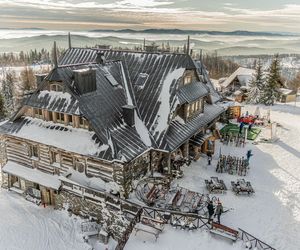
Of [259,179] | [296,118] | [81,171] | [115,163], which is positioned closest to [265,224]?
[259,179]

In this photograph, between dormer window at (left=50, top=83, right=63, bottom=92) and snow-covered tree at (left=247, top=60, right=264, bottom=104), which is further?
snow-covered tree at (left=247, top=60, right=264, bottom=104)

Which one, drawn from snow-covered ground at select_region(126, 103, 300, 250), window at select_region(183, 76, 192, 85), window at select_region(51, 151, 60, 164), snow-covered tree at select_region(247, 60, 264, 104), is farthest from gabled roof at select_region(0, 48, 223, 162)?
snow-covered tree at select_region(247, 60, 264, 104)

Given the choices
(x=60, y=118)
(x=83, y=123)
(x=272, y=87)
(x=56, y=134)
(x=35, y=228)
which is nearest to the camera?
(x=35, y=228)

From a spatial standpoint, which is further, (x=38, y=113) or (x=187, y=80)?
(x=187, y=80)

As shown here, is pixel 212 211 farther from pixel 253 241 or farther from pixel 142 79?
pixel 142 79

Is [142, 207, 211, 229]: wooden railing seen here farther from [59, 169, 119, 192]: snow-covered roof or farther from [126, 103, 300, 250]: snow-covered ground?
[59, 169, 119, 192]: snow-covered roof

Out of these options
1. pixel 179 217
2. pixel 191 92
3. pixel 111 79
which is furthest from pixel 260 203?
pixel 111 79
